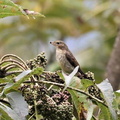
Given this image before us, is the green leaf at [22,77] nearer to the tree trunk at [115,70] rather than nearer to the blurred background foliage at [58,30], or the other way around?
the tree trunk at [115,70]

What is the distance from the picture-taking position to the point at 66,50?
4477mm

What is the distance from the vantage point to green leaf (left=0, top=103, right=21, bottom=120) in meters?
1.58

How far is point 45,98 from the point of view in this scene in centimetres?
164

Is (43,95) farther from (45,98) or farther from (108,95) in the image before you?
(108,95)

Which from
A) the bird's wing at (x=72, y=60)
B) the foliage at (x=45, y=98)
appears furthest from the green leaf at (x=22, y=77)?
the bird's wing at (x=72, y=60)

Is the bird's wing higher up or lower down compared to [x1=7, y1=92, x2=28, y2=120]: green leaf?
higher up

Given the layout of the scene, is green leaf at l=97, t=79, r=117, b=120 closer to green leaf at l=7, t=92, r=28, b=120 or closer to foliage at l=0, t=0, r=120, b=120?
foliage at l=0, t=0, r=120, b=120

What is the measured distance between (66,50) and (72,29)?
2386mm

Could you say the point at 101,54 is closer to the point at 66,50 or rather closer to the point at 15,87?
the point at 66,50

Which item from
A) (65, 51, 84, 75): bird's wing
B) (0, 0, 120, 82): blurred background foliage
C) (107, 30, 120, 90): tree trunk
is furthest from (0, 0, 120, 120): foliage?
(0, 0, 120, 82): blurred background foliage

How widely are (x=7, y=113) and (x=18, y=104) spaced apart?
0.31 ft

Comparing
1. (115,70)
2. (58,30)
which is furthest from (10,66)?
(58,30)

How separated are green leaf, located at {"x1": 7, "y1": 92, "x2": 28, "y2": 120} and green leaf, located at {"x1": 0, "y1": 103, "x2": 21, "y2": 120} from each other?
0.03 m

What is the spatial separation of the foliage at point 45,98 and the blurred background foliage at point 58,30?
4.65 metres
